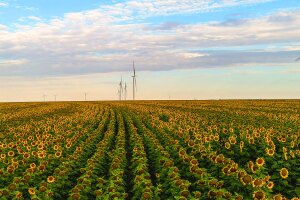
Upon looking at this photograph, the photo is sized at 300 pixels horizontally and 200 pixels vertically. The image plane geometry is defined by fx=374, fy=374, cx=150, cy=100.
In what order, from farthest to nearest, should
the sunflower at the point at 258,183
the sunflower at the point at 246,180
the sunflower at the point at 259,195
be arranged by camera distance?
the sunflower at the point at 246,180
the sunflower at the point at 258,183
the sunflower at the point at 259,195

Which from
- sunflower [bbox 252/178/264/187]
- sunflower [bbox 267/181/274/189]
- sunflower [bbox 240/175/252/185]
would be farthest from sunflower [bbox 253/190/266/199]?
sunflower [bbox 240/175/252/185]

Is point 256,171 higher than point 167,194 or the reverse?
higher

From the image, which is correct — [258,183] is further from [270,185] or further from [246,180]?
[246,180]

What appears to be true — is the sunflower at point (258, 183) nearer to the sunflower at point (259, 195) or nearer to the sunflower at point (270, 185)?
the sunflower at point (270, 185)

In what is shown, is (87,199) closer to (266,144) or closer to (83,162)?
(83,162)

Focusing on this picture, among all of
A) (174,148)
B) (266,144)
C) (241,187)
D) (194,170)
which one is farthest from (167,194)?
(266,144)

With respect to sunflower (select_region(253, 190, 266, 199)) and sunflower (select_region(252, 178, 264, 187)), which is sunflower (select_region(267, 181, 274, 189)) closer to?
sunflower (select_region(252, 178, 264, 187))

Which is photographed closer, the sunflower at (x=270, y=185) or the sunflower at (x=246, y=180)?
the sunflower at (x=270, y=185)

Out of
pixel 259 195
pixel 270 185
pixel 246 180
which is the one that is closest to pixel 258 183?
pixel 270 185

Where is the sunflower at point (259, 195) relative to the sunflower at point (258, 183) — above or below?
below

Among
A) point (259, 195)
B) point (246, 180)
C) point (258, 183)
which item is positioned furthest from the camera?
point (246, 180)

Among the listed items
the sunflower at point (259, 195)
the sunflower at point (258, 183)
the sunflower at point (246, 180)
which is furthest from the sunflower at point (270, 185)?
the sunflower at point (259, 195)

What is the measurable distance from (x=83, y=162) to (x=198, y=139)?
4620mm

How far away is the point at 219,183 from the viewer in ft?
28.9
